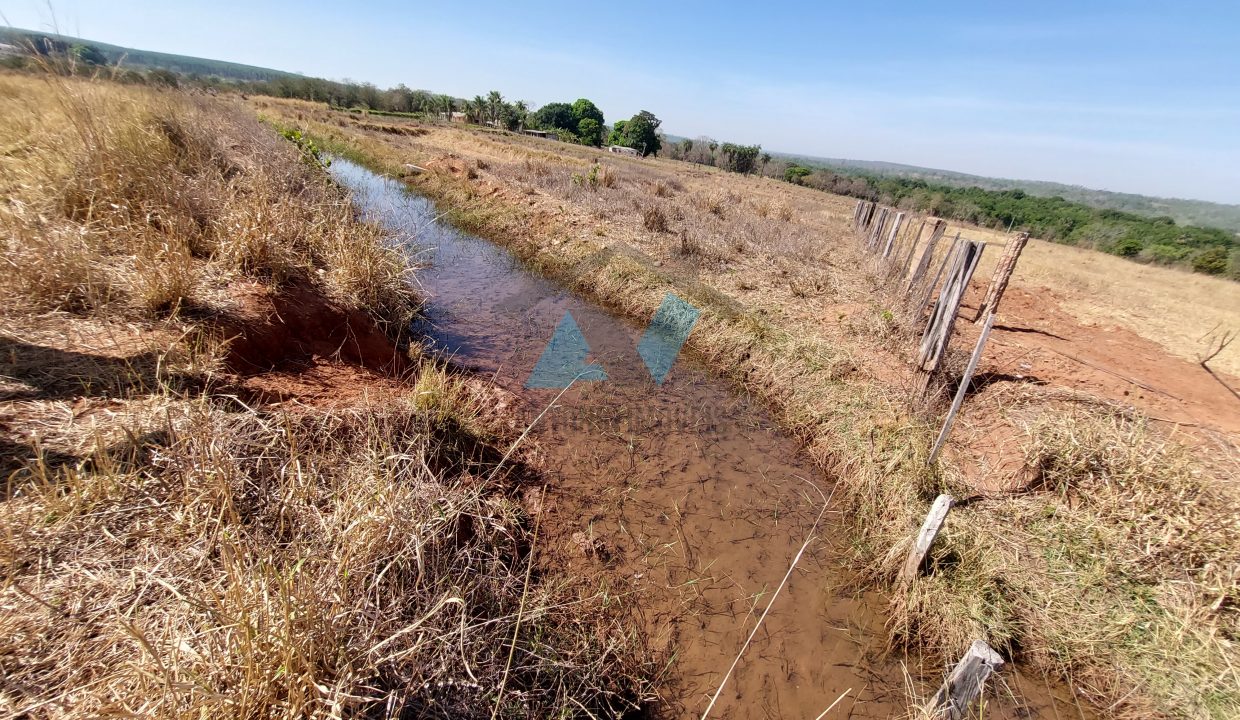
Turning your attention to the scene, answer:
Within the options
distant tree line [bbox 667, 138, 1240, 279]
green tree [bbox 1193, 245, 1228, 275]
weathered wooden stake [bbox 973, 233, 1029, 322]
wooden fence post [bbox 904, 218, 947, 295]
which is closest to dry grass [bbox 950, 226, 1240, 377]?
weathered wooden stake [bbox 973, 233, 1029, 322]

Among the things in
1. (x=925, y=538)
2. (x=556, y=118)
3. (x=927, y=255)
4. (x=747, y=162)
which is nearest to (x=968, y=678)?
(x=925, y=538)

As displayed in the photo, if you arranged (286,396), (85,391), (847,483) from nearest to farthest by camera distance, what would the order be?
(85,391), (286,396), (847,483)

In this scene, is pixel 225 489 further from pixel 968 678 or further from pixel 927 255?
pixel 927 255

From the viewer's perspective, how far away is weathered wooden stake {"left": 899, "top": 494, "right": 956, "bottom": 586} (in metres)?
3.01

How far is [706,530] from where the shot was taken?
3861 mm

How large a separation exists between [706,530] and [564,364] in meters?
3.08

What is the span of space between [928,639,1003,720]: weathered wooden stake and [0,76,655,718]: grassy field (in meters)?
1.57

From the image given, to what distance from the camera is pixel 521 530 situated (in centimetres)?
334

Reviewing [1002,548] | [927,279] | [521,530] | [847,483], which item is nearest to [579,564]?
[521,530]

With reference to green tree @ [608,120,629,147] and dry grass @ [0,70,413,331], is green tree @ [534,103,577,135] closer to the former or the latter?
green tree @ [608,120,629,147]

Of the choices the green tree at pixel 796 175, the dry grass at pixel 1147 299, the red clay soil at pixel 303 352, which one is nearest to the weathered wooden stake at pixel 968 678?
the red clay soil at pixel 303 352

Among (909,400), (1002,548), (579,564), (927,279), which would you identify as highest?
(927,279)

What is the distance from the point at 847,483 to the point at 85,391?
578 cm

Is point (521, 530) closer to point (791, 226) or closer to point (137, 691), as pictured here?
point (137, 691)
